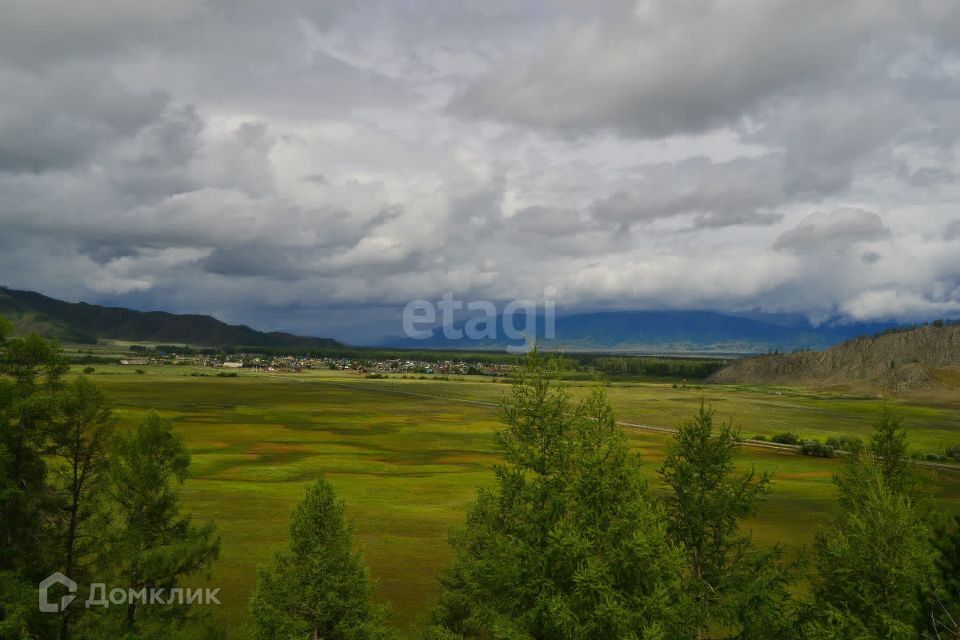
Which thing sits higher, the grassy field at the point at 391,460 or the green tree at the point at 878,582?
the green tree at the point at 878,582

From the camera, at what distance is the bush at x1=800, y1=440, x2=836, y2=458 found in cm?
9225

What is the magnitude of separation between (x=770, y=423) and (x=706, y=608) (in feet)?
400

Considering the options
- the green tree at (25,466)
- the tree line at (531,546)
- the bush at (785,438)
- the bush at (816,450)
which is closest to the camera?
the tree line at (531,546)

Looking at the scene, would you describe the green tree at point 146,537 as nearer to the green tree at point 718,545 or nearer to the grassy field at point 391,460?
the grassy field at point 391,460

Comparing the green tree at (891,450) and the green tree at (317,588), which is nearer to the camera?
the green tree at (317,588)

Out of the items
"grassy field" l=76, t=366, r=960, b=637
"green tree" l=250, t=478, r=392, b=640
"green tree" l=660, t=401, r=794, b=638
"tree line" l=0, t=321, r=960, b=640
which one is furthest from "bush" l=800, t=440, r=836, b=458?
"green tree" l=250, t=478, r=392, b=640

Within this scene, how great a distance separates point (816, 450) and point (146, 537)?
9759cm

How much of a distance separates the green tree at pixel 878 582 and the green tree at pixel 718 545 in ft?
4.94

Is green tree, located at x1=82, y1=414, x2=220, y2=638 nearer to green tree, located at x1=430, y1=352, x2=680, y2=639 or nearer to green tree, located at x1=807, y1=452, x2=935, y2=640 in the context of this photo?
green tree, located at x1=430, y1=352, x2=680, y2=639

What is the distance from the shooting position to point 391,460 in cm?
8181

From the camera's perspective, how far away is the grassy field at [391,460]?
130ft

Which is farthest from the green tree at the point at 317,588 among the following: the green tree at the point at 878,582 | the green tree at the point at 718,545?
the green tree at the point at 878,582

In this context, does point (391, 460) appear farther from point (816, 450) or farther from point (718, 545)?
point (816, 450)

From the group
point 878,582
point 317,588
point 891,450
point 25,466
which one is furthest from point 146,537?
point 891,450
